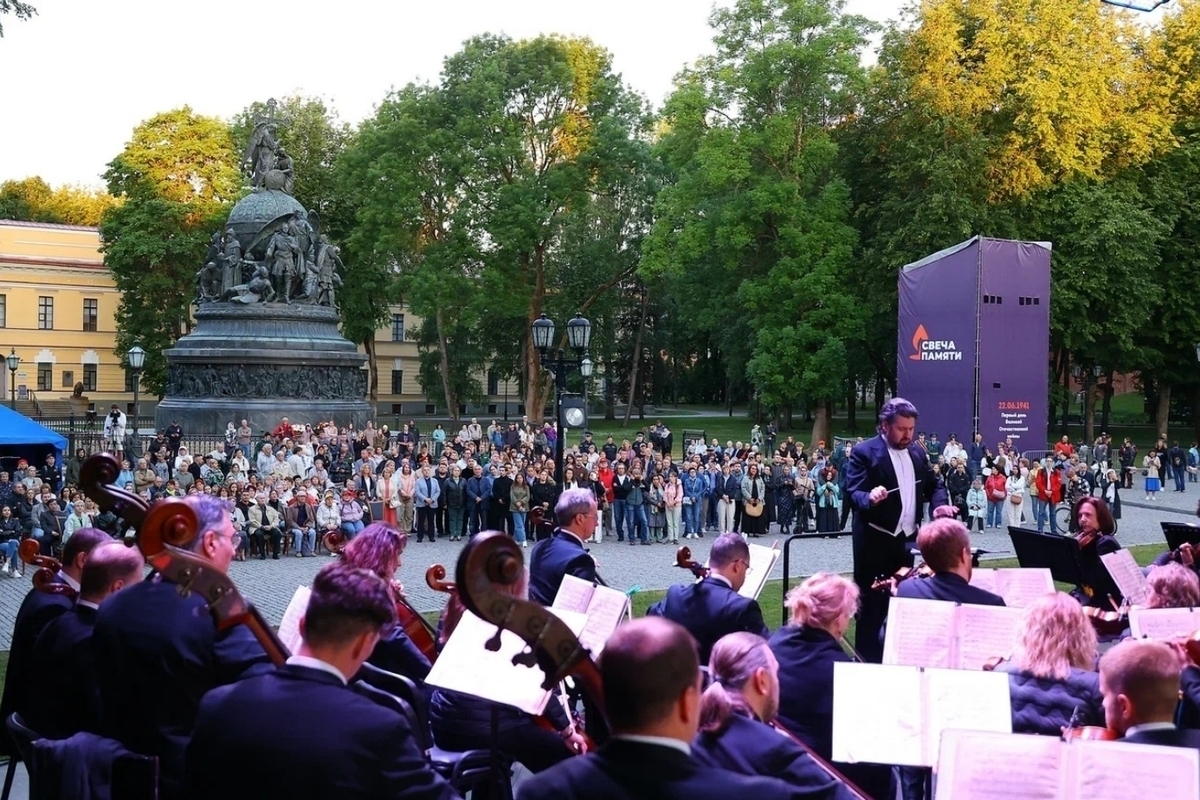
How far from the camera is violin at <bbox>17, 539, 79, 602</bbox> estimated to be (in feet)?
20.8

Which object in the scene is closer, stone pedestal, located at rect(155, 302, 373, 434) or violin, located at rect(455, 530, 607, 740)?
violin, located at rect(455, 530, 607, 740)

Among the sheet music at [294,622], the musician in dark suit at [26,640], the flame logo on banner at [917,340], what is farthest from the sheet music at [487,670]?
the flame logo on banner at [917,340]

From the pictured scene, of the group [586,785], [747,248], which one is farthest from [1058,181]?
[586,785]

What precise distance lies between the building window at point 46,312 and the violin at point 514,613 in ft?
236

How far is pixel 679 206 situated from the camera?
4634 cm

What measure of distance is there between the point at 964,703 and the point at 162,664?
3.15 m

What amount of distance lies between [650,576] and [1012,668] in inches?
507

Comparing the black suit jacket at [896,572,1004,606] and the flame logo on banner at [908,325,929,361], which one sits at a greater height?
the flame logo on banner at [908,325,929,361]

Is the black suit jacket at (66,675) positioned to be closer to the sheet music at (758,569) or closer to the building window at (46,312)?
the sheet music at (758,569)

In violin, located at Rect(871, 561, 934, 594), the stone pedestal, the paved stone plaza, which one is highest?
the stone pedestal

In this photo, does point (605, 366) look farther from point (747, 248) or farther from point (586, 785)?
point (586, 785)

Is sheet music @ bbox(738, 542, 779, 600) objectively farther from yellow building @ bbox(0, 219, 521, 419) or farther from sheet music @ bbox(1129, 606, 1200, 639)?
yellow building @ bbox(0, 219, 521, 419)

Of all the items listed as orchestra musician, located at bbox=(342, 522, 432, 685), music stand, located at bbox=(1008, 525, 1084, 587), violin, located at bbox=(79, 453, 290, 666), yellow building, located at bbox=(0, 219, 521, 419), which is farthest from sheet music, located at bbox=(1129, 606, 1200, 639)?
yellow building, located at bbox=(0, 219, 521, 419)

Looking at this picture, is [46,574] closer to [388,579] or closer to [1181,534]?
[388,579]
